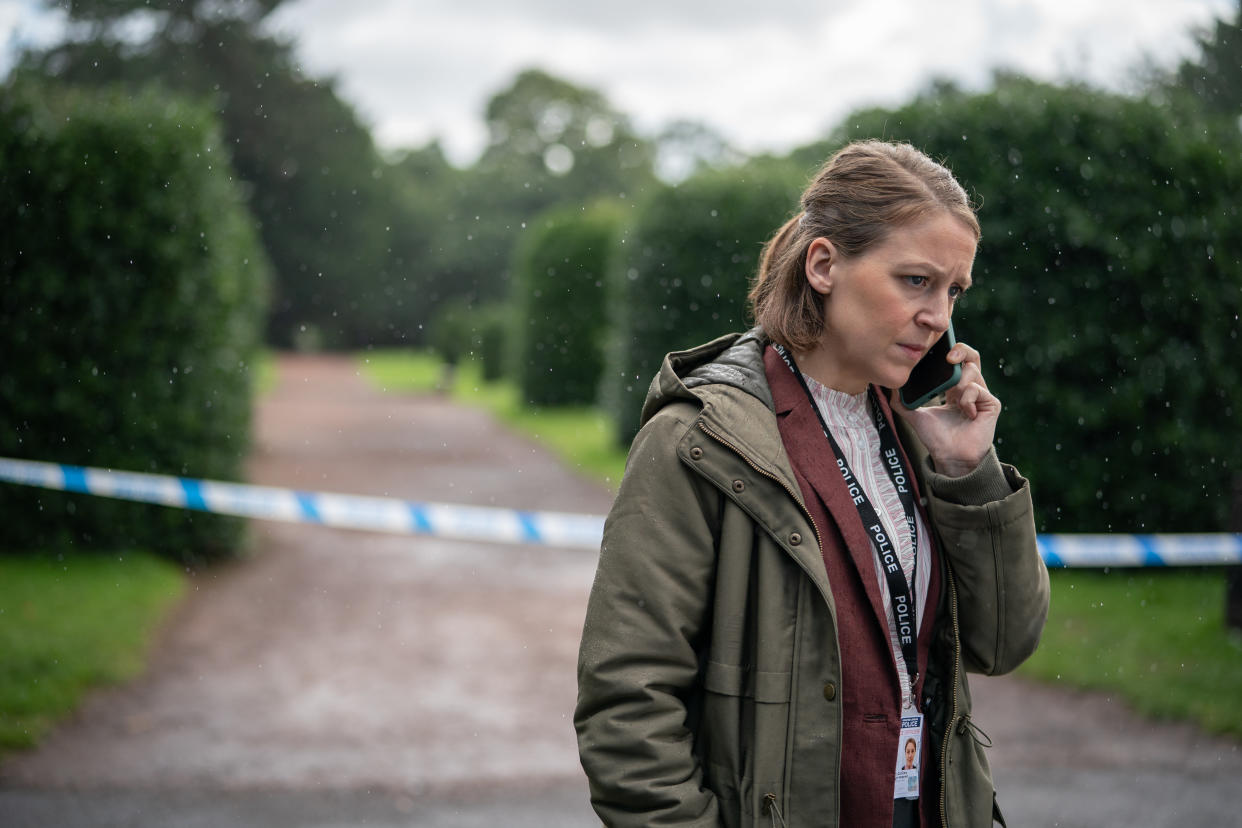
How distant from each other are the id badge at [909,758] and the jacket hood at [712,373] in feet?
2.00

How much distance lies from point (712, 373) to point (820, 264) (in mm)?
268

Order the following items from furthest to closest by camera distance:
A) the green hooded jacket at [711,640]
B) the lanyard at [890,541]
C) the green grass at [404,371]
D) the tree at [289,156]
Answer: the green grass at [404,371] < the tree at [289,156] < the lanyard at [890,541] < the green hooded jacket at [711,640]

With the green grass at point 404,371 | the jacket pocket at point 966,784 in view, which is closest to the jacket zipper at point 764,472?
the jacket pocket at point 966,784

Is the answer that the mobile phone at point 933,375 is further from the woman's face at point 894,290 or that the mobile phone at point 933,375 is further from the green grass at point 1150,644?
the green grass at point 1150,644

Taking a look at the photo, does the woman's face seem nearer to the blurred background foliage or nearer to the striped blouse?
the striped blouse

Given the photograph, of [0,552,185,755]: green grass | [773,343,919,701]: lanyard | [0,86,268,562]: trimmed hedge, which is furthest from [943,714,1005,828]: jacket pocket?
[0,86,268,562]: trimmed hedge

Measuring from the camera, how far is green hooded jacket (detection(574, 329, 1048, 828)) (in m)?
1.63

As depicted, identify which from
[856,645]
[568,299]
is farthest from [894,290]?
[568,299]

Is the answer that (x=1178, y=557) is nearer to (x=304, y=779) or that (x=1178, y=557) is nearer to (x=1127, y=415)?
(x=1127, y=415)

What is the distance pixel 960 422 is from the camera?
1.94 metres

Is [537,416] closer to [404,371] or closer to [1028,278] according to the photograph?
[1028,278]

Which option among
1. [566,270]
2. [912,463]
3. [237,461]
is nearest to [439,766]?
[912,463]

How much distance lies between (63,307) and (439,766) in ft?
15.9

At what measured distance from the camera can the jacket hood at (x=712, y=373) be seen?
176cm
